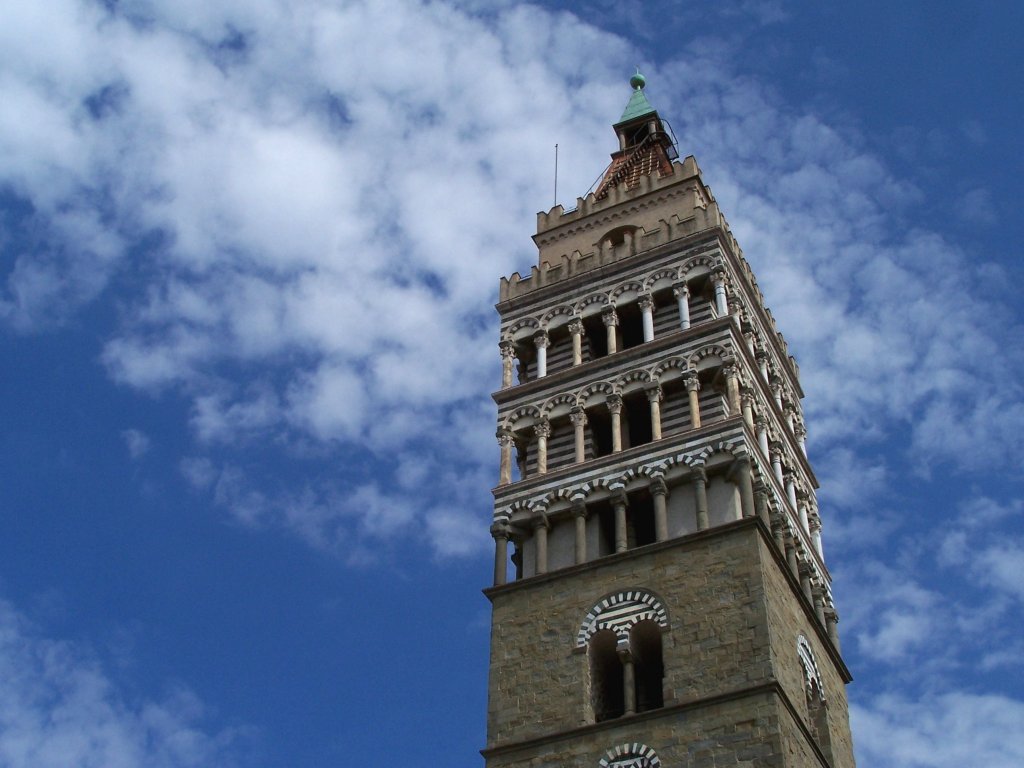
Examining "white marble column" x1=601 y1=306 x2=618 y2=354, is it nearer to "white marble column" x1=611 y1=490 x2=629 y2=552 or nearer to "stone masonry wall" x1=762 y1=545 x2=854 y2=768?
"white marble column" x1=611 y1=490 x2=629 y2=552

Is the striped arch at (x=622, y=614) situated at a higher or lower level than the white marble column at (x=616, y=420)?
lower

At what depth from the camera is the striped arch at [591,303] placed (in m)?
36.0

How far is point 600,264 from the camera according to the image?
3716 centimetres

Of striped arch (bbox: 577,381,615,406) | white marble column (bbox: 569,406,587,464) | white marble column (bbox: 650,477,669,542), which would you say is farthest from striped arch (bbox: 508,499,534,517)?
striped arch (bbox: 577,381,615,406)

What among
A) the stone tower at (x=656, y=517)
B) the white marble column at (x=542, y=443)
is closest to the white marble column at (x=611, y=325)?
the stone tower at (x=656, y=517)

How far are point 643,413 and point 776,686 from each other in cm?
947

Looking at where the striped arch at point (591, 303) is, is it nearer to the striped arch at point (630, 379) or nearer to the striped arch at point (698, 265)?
the striped arch at point (698, 265)

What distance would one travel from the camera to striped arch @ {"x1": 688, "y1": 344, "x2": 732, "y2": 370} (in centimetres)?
3312

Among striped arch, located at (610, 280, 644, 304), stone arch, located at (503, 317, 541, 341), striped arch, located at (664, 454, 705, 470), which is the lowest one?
striped arch, located at (664, 454, 705, 470)

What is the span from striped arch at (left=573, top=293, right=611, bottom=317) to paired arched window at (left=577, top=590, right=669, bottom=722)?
9091 mm

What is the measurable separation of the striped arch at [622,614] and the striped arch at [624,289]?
365 inches

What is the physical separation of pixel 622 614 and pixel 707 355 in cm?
726

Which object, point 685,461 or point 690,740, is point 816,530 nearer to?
point 685,461

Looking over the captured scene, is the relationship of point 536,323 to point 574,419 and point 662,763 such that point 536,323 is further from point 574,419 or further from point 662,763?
point 662,763
